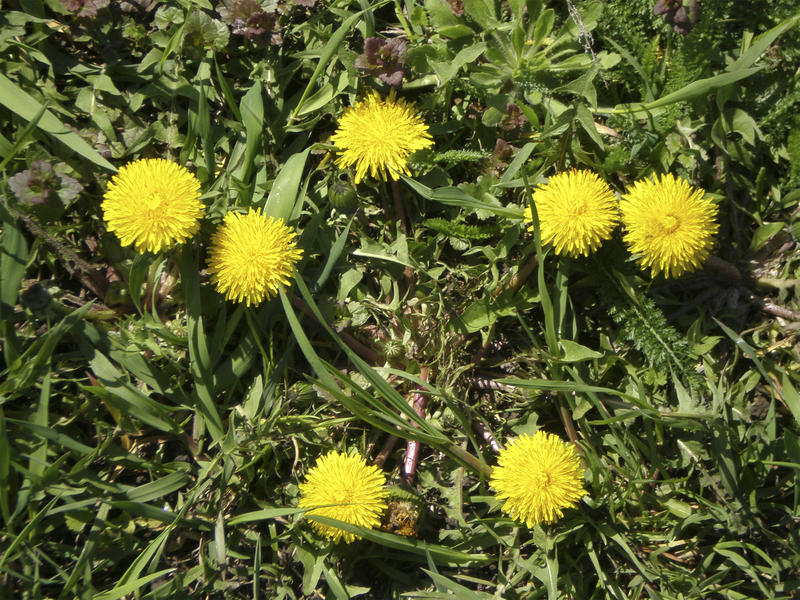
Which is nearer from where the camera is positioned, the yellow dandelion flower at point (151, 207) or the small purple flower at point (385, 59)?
the yellow dandelion flower at point (151, 207)

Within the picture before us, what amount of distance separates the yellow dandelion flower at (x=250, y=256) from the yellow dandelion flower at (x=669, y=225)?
1229 mm

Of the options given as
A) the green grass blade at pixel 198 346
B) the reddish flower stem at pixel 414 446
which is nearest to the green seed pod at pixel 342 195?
the green grass blade at pixel 198 346

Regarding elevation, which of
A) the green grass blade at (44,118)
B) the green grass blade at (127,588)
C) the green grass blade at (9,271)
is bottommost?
the green grass blade at (127,588)

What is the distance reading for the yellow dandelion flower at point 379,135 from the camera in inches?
93.5

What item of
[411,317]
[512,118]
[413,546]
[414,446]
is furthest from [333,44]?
[413,546]

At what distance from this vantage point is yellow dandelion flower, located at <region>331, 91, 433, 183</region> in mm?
2375

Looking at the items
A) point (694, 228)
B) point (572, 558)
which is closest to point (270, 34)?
point (694, 228)

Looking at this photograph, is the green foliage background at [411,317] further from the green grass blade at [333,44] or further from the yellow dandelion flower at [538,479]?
the yellow dandelion flower at [538,479]

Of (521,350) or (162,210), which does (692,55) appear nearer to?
(521,350)

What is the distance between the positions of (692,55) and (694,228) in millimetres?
703

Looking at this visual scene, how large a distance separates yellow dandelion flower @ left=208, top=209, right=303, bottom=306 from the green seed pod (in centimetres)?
26

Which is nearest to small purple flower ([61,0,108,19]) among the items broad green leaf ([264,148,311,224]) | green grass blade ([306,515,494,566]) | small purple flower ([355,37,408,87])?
broad green leaf ([264,148,311,224])

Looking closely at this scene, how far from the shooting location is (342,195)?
2.44m

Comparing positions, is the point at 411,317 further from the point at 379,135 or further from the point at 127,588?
the point at 127,588
